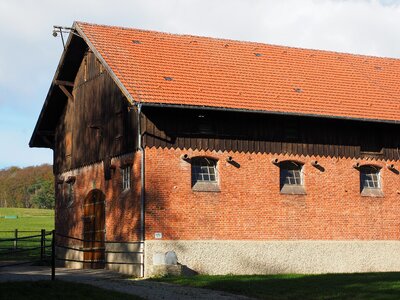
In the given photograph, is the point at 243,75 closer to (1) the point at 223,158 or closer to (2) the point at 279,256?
(1) the point at 223,158

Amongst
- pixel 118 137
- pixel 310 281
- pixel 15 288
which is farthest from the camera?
pixel 118 137

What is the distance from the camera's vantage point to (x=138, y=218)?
77.8ft

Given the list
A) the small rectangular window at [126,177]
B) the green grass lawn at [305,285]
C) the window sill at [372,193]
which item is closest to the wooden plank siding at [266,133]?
the window sill at [372,193]

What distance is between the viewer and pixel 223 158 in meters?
24.8

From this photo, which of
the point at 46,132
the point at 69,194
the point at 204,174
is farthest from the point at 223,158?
the point at 46,132

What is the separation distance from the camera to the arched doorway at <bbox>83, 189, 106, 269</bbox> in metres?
26.8

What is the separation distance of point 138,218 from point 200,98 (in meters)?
4.15

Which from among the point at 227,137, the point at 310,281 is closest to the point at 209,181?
the point at 227,137

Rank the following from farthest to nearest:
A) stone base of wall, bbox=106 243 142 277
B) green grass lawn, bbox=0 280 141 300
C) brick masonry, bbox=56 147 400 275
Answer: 1. brick masonry, bbox=56 147 400 275
2. stone base of wall, bbox=106 243 142 277
3. green grass lawn, bbox=0 280 141 300

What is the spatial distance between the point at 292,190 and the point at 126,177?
552 cm

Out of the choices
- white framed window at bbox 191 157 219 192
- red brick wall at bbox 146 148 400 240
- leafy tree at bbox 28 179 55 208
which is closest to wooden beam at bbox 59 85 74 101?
red brick wall at bbox 146 148 400 240

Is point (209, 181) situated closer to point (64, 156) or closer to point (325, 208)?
point (325, 208)

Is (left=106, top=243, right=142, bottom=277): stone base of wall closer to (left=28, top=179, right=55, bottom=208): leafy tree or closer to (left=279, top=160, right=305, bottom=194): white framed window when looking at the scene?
(left=279, top=160, right=305, bottom=194): white framed window

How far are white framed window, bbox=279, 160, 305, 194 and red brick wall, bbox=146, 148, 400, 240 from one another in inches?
7.6
